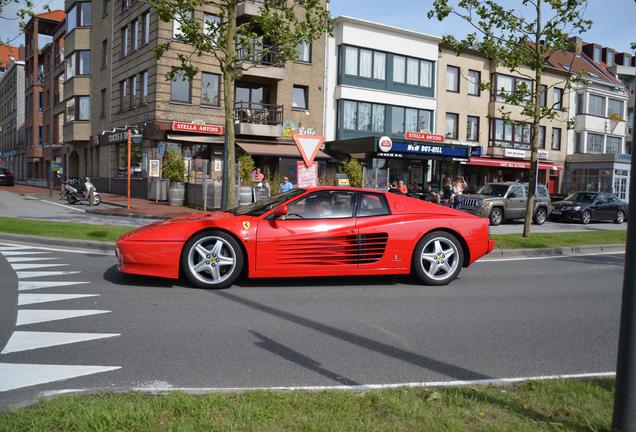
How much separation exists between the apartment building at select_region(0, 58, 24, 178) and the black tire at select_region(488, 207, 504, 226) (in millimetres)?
54665

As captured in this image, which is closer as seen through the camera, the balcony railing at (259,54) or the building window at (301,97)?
the balcony railing at (259,54)

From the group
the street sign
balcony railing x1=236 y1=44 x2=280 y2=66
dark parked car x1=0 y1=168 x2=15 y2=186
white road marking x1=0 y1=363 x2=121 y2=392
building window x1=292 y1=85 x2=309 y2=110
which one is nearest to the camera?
white road marking x1=0 y1=363 x2=121 y2=392

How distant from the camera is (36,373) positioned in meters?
4.05

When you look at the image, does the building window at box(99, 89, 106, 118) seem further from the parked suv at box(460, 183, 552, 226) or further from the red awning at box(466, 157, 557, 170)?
the parked suv at box(460, 183, 552, 226)

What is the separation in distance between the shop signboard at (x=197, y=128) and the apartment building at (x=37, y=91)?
28117mm

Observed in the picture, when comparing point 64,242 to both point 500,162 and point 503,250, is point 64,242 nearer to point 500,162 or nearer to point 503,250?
point 503,250

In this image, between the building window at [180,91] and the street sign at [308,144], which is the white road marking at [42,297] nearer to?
the street sign at [308,144]

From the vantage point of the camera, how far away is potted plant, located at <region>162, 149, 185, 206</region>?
23.8 meters

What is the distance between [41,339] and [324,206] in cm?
396

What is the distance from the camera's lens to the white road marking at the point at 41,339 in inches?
184

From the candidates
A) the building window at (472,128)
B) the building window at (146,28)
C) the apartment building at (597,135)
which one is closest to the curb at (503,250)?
the building window at (146,28)

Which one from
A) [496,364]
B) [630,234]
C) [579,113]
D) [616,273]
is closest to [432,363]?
[496,364]

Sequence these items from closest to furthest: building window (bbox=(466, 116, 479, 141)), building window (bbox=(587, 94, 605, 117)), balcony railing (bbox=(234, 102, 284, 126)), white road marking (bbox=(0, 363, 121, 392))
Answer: white road marking (bbox=(0, 363, 121, 392)), balcony railing (bbox=(234, 102, 284, 126)), building window (bbox=(466, 116, 479, 141)), building window (bbox=(587, 94, 605, 117))

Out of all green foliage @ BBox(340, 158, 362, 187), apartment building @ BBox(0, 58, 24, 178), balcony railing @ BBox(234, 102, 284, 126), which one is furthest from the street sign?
apartment building @ BBox(0, 58, 24, 178)
